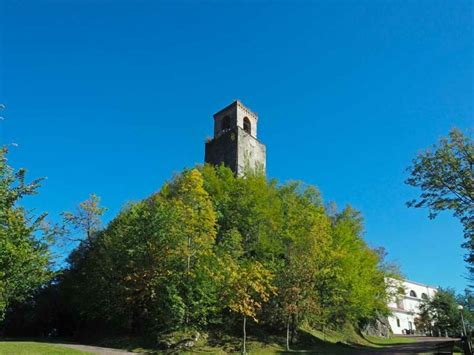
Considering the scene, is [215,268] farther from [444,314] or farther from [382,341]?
[444,314]

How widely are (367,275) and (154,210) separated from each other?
1963cm

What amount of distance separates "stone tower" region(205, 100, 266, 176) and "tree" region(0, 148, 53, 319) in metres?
28.5

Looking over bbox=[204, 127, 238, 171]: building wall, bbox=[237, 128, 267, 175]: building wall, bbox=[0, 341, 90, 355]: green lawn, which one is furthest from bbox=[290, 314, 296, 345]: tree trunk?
bbox=[204, 127, 238, 171]: building wall

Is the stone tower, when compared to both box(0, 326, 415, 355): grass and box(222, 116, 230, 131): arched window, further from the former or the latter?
box(0, 326, 415, 355): grass

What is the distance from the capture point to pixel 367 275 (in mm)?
33344

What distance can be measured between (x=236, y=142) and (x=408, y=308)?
4943 centimetres

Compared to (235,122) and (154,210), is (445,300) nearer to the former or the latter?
(235,122)

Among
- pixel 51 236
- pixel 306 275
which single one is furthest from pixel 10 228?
pixel 306 275

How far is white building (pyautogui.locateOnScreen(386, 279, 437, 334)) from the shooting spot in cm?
6506

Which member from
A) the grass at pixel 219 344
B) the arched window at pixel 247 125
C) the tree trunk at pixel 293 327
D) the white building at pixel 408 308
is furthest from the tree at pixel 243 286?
the white building at pixel 408 308

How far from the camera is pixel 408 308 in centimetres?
7062

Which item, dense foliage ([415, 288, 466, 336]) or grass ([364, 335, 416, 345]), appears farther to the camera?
dense foliage ([415, 288, 466, 336])

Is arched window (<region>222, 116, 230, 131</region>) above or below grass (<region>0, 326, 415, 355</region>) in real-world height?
above

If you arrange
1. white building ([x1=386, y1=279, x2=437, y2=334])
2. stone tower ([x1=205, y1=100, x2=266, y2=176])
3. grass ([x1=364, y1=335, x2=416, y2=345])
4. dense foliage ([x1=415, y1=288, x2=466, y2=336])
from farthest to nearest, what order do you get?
white building ([x1=386, y1=279, x2=437, y2=334]) < dense foliage ([x1=415, y1=288, x2=466, y2=336]) < stone tower ([x1=205, y1=100, x2=266, y2=176]) < grass ([x1=364, y1=335, x2=416, y2=345])
